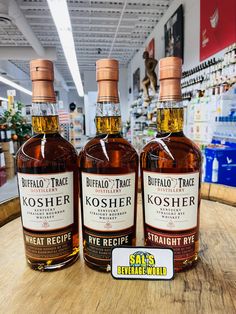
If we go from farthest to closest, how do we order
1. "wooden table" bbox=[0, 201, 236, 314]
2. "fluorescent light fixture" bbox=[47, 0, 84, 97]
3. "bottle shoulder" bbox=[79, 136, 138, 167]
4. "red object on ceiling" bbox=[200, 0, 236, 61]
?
"fluorescent light fixture" bbox=[47, 0, 84, 97]
"red object on ceiling" bbox=[200, 0, 236, 61]
"bottle shoulder" bbox=[79, 136, 138, 167]
"wooden table" bbox=[0, 201, 236, 314]

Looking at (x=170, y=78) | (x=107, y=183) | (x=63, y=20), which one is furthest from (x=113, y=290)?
(x=63, y=20)

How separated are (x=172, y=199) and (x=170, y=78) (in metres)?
0.24

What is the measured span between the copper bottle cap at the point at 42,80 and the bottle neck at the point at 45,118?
0.06 ft

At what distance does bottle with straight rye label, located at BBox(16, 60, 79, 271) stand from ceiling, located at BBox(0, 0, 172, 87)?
5.02 m

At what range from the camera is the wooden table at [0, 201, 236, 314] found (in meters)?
0.49

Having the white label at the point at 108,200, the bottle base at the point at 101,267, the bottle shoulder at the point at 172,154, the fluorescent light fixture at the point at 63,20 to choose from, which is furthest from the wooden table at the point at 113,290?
the fluorescent light fixture at the point at 63,20

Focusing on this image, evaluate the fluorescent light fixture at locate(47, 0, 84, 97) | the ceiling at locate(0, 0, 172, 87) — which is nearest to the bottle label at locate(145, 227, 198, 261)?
the fluorescent light fixture at locate(47, 0, 84, 97)

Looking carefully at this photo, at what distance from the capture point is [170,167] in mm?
587

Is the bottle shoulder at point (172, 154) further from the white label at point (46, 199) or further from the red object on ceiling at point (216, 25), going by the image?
the red object on ceiling at point (216, 25)

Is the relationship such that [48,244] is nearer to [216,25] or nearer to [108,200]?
[108,200]

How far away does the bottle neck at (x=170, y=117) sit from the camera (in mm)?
582

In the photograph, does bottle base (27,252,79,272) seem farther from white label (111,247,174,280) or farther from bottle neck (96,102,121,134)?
bottle neck (96,102,121,134)

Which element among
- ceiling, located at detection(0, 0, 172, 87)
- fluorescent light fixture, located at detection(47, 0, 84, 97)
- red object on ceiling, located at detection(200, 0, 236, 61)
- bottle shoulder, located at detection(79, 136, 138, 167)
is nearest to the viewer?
bottle shoulder, located at detection(79, 136, 138, 167)

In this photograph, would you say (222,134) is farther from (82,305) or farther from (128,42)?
(128,42)
